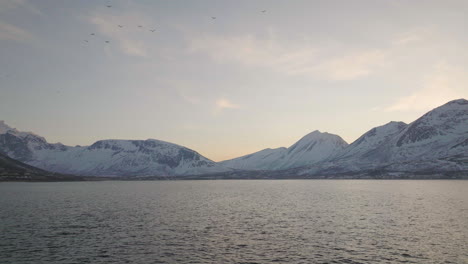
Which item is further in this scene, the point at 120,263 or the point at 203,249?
the point at 203,249

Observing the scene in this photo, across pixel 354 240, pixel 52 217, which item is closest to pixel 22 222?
pixel 52 217

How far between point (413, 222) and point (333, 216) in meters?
21.1

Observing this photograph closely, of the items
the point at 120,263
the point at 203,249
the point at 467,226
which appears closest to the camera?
the point at 120,263

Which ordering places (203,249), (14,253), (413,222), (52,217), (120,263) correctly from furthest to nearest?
(52,217) < (413,222) < (203,249) < (14,253) < (120,263)

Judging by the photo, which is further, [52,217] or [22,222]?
[52,217]

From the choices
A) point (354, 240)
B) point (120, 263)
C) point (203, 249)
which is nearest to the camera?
point (120, 263)

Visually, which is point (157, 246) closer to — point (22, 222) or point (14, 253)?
point (14, 253)

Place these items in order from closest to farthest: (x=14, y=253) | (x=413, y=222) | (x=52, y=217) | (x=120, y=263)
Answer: (x=120, y=263) < (x=14, y=253) < (x=413, y=222) < (x=52, y=217)

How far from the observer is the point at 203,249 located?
201ft

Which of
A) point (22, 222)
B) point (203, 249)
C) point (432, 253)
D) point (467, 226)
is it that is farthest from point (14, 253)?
point (467, 226)

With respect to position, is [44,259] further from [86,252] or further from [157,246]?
[157,246]

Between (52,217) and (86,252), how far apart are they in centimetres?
4994

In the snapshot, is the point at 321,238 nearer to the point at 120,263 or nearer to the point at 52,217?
the point at 120,263

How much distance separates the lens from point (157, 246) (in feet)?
208
